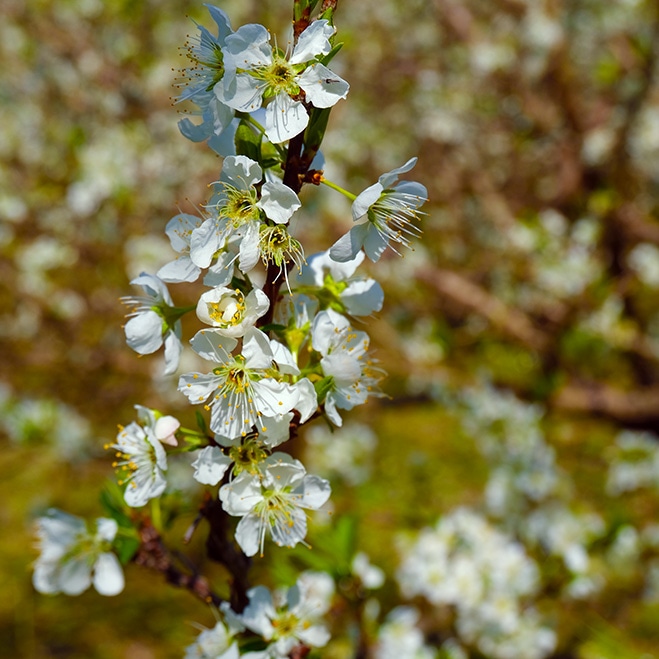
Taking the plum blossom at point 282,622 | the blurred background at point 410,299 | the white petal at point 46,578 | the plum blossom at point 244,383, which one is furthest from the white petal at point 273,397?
the blurred background at point 410,299

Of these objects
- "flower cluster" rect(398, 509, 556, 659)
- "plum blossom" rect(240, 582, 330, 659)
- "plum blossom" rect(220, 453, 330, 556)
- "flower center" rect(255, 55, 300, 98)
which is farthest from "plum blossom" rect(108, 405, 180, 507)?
"flower cluster" rect(398, 509, 556, 659)

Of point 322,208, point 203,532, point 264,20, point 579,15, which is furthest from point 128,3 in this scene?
point 203,532

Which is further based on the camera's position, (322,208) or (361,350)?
(322,208)

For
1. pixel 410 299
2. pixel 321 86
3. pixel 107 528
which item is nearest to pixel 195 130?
pixel 321 86

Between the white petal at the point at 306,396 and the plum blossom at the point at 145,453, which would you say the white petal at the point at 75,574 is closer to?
the plum blossom at the point at 145,453

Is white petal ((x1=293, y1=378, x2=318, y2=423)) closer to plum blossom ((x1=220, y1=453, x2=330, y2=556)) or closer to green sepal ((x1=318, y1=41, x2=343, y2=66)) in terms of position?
plum blossom ((x1=220, y1=453, x2=330, y2=556))

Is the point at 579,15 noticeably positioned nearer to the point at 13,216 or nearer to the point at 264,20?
the point at 264,20

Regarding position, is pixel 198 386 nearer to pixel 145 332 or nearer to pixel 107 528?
pixel 145 332
